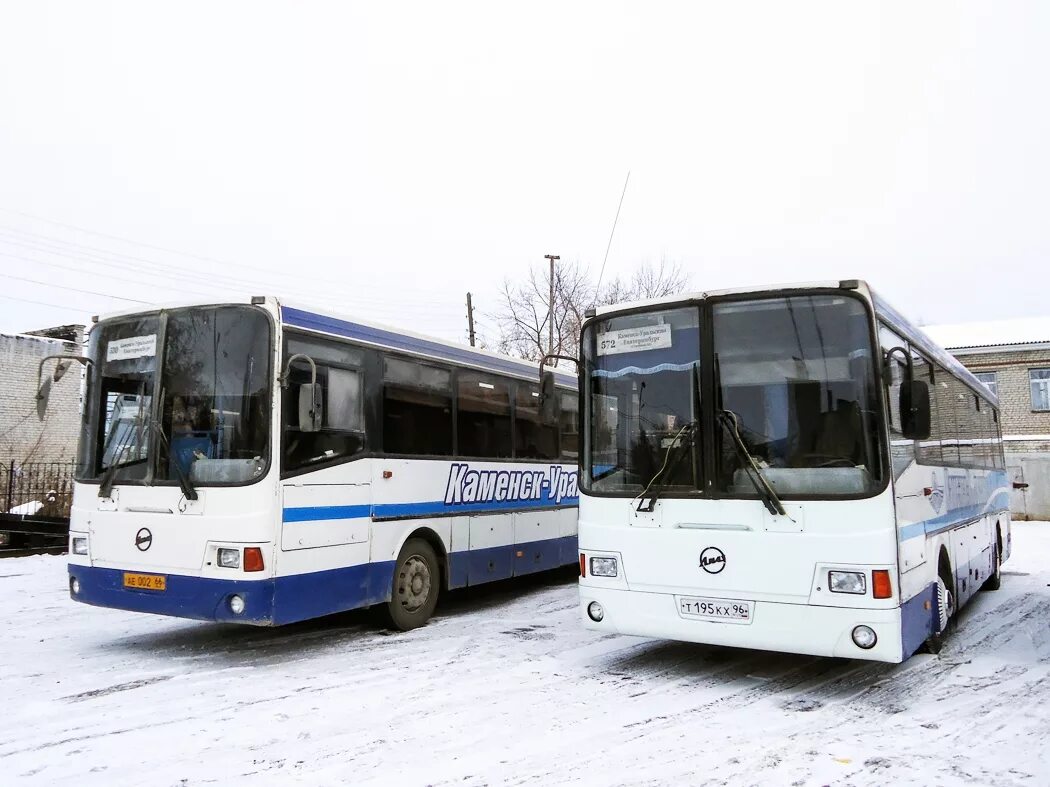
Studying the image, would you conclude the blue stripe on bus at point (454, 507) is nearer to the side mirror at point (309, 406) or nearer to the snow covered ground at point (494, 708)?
the snow covered ground at point (494, 708)

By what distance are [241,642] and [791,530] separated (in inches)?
218

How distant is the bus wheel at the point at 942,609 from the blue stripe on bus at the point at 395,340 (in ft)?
18.2

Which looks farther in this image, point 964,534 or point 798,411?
point 964,534

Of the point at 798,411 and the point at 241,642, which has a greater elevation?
the point at 798,411

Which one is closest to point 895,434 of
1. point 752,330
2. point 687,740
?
point 752,330

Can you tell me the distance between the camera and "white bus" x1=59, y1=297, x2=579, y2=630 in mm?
7031

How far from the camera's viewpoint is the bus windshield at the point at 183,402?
7.11 metres

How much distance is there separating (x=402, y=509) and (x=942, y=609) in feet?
16.9

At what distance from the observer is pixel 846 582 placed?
5805mm

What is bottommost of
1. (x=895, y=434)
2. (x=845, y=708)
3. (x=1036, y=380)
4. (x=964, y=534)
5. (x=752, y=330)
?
(x=845, y=708)

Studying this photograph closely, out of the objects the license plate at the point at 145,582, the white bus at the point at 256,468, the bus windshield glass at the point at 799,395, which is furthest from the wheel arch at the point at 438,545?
the bus windshield glass at the point at 799,395

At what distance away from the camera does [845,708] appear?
5.99 meters

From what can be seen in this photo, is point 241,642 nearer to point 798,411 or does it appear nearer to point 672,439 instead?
point 672,439

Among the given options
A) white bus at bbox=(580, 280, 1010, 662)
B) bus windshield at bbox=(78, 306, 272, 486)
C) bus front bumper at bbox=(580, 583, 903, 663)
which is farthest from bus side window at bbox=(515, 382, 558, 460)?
bus windshield at bbox=(78, 306, 272, 486)
